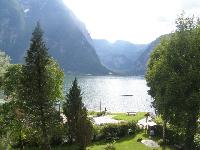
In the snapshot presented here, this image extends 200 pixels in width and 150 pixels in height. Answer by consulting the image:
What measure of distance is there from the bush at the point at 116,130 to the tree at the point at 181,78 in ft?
55.7

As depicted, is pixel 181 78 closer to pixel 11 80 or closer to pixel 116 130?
pixel 116 130

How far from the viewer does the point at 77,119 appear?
59688 mm

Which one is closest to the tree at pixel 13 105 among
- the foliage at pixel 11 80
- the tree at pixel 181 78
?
the foliage at pixel 11 80

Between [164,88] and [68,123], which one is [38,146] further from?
→ [164,88]

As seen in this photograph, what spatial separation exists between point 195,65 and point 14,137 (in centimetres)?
2945

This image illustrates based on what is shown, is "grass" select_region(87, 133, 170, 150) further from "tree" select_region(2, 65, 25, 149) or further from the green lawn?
"tree" select_region(2, 65, 25, 149)

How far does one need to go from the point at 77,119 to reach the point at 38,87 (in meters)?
9.83

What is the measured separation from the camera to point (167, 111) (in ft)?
169

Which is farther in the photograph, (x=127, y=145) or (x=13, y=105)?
(x=127, y=145)

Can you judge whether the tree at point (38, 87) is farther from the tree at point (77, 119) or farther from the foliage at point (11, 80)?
the tree at point (77, 119)

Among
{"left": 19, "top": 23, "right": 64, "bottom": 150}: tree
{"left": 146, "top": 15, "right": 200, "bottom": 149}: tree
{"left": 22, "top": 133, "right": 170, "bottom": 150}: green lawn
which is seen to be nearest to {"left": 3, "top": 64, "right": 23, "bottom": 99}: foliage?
{"left": 19, "top": 23, "right": 64, "bottom": 150}: tree

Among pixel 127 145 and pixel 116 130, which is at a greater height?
pixel 116 130

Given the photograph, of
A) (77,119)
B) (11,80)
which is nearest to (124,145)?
(77,119)

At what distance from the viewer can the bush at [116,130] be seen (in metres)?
67.6
